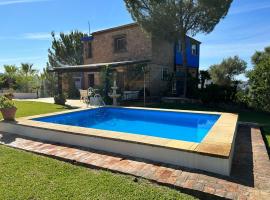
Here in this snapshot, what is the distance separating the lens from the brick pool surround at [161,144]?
496cm

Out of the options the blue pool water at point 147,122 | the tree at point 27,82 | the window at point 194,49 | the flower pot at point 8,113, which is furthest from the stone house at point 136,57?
the flower pot at point 8,113

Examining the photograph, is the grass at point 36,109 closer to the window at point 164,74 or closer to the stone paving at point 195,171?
the stone paving at point 195,171

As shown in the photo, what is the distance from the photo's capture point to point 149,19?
1898cm

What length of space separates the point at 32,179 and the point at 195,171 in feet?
11.2

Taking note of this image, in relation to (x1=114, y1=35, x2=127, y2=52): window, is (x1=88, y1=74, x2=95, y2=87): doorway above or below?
below

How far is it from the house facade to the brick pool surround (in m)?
12.5

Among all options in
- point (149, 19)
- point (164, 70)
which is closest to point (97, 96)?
point (149, 19)

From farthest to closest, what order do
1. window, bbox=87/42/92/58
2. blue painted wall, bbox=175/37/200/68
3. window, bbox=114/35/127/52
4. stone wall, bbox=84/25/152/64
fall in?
window, bbox=87/42/92/58 → blue painted wall, bbox=175/37/200/68 → window, bbox=114/35/127/52 → stone wall, bbox=84/25/152/64

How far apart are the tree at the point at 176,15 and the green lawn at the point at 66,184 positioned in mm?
15886

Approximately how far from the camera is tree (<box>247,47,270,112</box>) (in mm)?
13866

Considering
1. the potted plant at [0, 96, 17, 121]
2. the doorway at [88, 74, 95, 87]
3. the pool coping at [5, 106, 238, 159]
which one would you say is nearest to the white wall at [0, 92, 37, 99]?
the doorway at [88, 74, 95, 87]

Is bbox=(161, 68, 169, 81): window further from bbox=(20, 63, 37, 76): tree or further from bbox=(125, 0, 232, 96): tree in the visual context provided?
bbox=(20, 63, 37, 76): tree

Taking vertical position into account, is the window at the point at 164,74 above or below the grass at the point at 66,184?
above

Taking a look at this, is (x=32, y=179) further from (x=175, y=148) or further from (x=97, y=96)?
(x=97, y=96)
